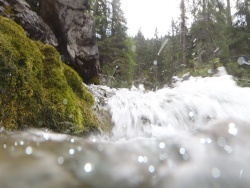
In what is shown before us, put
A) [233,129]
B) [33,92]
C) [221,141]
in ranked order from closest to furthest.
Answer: [221,141], [233,129], [33,92]

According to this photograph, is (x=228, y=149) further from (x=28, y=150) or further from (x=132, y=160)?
(x=28, y=150)

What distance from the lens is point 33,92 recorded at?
8.66ft

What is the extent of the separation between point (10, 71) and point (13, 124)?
0.57 meters

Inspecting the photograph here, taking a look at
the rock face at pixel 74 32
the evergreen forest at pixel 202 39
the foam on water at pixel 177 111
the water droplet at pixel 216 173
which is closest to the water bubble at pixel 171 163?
the water droplet at pixel 216 173

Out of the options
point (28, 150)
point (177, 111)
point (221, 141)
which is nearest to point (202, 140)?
point (221, 141)

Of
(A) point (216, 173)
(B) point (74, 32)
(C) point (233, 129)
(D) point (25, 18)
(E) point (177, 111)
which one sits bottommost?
(A) point (216, 173)

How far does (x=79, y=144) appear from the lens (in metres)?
2.22

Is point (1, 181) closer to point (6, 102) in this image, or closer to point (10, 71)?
point (6, 102)

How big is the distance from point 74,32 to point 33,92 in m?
4.64

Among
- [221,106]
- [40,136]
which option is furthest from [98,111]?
[221,106]

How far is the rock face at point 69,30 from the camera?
19.1 ft

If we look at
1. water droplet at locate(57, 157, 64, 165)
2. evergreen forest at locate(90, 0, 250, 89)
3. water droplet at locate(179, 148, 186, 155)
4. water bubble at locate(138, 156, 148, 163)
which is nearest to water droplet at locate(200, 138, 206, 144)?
water droplet at locate(179, 148, 186, 155)

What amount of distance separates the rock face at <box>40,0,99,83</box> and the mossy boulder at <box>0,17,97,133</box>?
3493mm

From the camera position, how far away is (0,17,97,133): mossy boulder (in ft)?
8.05
